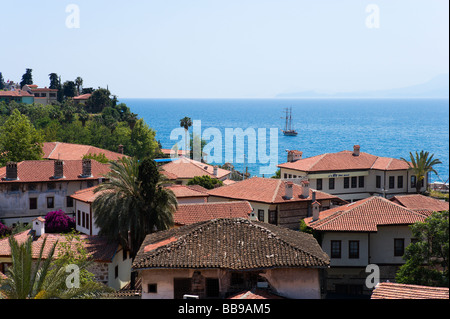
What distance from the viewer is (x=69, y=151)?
69750mm

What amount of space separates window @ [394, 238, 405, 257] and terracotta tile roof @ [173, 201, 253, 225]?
7.85 m

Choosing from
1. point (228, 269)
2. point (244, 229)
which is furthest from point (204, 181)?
point (228, 269)

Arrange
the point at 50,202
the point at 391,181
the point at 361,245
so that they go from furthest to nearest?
the point at 391,181, the point at 50,202, the point at 361,245

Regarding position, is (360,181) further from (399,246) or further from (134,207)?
(134,207)

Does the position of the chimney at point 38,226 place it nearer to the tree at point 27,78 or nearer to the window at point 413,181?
the window at point 413,181

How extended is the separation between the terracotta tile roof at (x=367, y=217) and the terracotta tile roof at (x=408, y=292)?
15499 millimetres

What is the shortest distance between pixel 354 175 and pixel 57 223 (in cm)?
2535

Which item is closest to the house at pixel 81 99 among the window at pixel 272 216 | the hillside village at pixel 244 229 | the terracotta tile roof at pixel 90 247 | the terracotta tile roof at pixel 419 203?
the hillside village at pixel 244 229

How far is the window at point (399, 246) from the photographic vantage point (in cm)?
3203

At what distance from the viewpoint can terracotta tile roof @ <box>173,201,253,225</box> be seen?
108 ft

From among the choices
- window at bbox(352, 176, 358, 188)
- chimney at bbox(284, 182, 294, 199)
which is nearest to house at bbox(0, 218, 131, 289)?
chimney at bbox(284, 182, 294, 199)

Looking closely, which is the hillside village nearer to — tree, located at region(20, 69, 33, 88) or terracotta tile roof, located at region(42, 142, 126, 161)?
terracotta tile roof, located at region(42, 142, 126, 161)

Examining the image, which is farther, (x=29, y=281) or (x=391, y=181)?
(x=391, y=181)

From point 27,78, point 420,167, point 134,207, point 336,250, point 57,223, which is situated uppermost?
point 27,78
